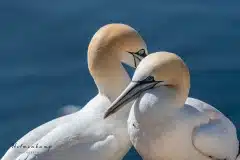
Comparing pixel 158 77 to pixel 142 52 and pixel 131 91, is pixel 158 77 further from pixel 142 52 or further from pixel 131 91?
pixel 142 52

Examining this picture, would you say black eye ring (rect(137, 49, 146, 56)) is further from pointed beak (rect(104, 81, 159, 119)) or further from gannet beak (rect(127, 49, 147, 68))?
pointed beak (rect(104, 81, 159, 119))

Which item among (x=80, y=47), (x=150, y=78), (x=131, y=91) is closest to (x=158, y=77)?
(x=150, y=78)

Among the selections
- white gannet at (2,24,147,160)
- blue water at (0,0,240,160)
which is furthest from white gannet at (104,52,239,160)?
blue water at (0,0,240,160)

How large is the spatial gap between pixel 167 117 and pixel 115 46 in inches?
25.1

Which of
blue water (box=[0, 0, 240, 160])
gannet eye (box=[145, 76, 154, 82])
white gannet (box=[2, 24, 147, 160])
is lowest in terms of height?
blue water (box=[0, 0, 240, 160])

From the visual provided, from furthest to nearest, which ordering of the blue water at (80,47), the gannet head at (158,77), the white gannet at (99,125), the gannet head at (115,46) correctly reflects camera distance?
1. the blue water at (80,47)
2. the gannet head at (115,46)
3. the white gannet at (99,125)
4. the gannet head at (158,77)

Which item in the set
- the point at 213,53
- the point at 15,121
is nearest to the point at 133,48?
the point at 15,121

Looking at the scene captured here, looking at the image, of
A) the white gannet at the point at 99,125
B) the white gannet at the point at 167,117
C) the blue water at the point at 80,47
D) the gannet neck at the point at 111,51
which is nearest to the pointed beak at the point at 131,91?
the white gannet at the point at 167,117

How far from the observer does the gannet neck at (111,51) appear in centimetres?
536

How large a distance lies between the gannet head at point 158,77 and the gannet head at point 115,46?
1.53ft

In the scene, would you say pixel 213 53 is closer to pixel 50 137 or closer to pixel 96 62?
pixel 96 62

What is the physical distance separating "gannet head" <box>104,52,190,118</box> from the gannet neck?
46cm

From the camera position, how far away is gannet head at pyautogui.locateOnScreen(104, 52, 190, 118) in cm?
487

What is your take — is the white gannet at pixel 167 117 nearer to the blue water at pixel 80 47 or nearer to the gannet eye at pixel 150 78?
the gannet eye at pixel 150 78
